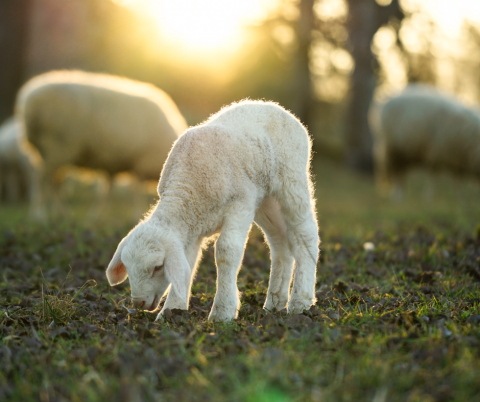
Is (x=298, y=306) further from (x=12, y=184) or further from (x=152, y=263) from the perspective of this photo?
(x=12, y=184)

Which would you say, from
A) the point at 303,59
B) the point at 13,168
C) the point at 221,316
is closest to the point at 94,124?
the point at 221,316

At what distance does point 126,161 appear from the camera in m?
7.85

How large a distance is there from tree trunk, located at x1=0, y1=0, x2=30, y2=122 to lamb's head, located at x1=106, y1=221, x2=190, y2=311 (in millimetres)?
15025

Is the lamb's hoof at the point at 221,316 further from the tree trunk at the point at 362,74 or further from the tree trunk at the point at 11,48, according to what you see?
the tree trunk at the point at 11,48

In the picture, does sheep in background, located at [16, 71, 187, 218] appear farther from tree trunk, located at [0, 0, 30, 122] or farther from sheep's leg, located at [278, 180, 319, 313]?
tree trunk, located at [0, 0, 30, 122]

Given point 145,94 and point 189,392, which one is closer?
point 189,392

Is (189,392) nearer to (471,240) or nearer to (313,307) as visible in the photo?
(313,307)

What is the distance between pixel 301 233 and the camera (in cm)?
316

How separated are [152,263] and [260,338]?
2.53ft

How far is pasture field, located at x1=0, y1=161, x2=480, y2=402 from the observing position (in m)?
1.81

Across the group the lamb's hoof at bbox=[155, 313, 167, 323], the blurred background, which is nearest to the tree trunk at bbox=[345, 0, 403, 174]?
the blurred background

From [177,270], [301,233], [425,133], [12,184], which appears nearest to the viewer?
[177,270]

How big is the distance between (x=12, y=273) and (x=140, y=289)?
2.13m

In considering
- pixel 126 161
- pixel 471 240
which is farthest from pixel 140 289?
pixel 126 161
